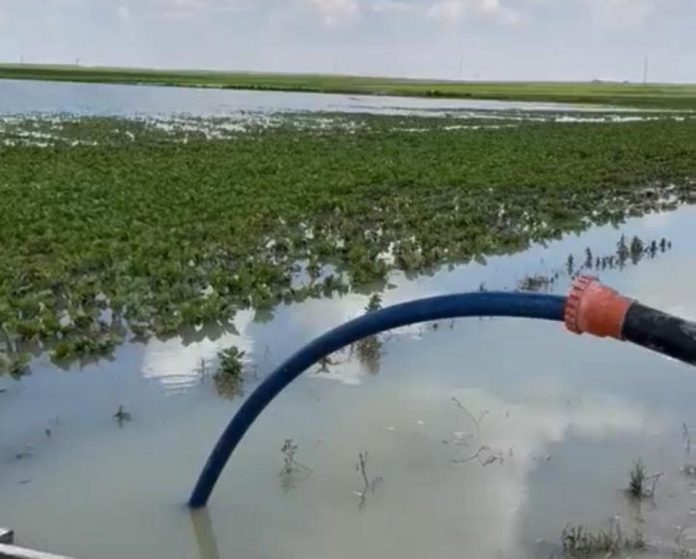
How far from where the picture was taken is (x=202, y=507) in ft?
17.9

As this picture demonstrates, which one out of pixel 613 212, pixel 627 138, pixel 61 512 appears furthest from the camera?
pixel 627 138

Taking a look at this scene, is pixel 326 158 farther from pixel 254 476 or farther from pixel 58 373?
pixel 254 476

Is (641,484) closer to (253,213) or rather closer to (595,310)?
(595,310)

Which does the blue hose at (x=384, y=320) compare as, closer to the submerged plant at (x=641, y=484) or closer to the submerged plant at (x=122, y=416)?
the submerged plant at (x=122, y=416)

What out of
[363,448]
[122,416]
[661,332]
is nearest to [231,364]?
[122,416]

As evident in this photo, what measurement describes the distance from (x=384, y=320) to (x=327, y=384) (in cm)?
355

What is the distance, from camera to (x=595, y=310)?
2.77 meters

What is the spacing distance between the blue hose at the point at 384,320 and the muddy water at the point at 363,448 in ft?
1.75

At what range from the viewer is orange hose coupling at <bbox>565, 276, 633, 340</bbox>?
107 inches

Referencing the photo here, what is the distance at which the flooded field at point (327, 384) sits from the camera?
5336mm

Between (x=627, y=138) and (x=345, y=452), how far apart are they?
29.0 m

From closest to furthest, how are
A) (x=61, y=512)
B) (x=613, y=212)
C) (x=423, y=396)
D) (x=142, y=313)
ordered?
(x=61, y=512)
(x=423, y=396)
(x=142, y=313)
(x=613, y=212)

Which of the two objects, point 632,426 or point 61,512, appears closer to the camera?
point 61,512

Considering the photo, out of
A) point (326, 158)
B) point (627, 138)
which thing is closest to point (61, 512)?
point (326, 158)
